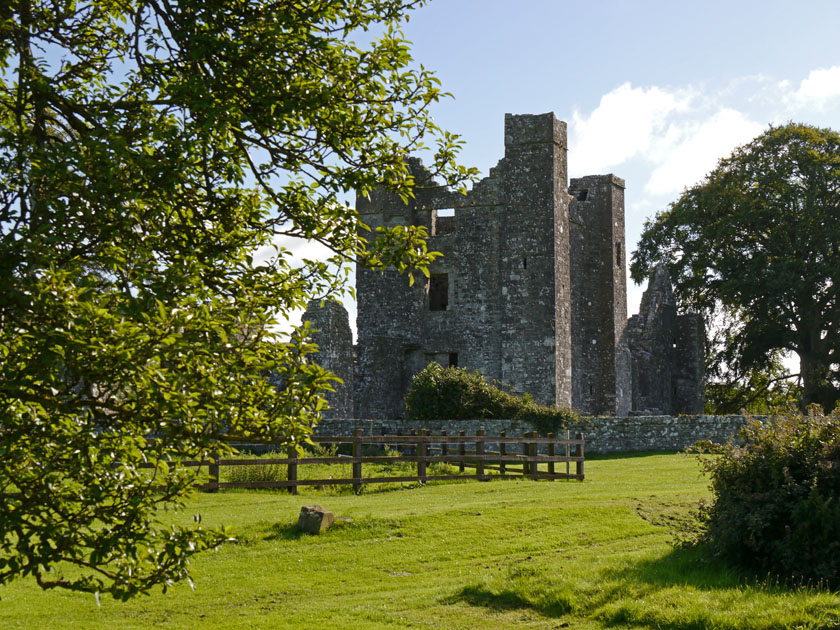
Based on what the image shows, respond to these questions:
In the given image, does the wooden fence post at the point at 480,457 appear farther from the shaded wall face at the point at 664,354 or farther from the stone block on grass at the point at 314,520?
the shaded wall face at the point at 664,354

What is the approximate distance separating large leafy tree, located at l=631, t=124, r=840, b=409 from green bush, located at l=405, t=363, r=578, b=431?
12.9 meters

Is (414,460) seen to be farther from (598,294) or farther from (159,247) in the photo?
(598,294)

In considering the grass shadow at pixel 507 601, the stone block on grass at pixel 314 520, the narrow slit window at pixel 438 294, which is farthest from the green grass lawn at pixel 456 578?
the narrow slit window at pixel 438 294

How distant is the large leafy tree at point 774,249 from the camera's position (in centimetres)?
3516

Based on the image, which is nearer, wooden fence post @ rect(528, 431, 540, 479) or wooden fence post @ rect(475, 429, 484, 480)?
wooden fence post @ rect(475, 429, 484, 480)

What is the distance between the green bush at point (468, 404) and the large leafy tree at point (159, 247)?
2003 cm

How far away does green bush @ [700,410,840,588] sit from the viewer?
9.60 metres

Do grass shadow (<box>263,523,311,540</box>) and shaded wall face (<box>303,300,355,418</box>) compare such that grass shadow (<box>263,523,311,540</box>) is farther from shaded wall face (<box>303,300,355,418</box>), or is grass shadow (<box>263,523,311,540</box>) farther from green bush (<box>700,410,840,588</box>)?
shaded wall face (<box>303,300,355,418</box>)

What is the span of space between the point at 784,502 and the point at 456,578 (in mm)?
3897

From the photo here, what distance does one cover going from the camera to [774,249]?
3650cm

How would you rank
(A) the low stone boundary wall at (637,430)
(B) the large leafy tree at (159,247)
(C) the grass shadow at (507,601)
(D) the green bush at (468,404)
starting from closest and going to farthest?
1. (B) the large leafy tree at (159,247)
2. (C) the grass shadow at (507,601)
3. (D) the green bush at (468,404)
4. (A) the low stone boundary wall at (637,430)

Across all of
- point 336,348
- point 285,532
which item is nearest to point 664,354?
point 336,348

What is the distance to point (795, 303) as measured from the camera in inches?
1444

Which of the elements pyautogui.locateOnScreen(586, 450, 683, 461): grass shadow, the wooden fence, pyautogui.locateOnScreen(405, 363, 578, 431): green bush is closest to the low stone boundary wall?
pyautogui.locateOnScreen(586, 450, 683, 461): grass shadow
